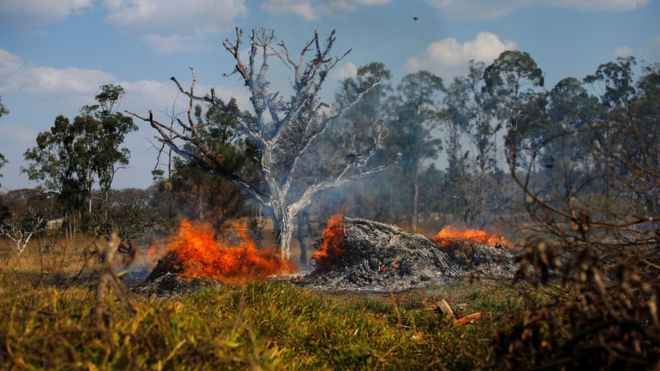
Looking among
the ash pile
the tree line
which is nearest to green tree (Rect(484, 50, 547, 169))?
the tree line

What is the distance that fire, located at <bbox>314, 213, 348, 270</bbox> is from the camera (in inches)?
769

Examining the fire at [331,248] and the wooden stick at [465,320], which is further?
the fire at [331,248]

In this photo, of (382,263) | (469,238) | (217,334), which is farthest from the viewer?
(469,238)

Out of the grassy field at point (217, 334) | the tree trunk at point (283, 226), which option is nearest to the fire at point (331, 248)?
the tree trunk at point (283, 226)

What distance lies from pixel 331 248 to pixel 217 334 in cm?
1546

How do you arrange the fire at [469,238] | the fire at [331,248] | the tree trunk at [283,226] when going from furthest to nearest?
the tree trunk at [283,226] → the fire at [469,238] → the fire at [331,248]

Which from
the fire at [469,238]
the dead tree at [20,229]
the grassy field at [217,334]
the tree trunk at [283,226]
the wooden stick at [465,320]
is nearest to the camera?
the grassy field at [217,334]

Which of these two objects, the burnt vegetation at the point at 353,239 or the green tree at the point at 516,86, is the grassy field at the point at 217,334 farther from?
the green tree at the point at 516,86

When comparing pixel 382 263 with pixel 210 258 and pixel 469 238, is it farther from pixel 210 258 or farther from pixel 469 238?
pixel 210 258

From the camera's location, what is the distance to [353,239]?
19.5 m

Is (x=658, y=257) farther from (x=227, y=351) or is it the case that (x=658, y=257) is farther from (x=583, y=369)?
(x=227, y=351)

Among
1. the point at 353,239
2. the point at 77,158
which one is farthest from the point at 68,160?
the point at 353,239

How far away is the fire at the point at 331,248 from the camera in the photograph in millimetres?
19531

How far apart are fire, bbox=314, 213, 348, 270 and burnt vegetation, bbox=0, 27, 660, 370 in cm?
6
